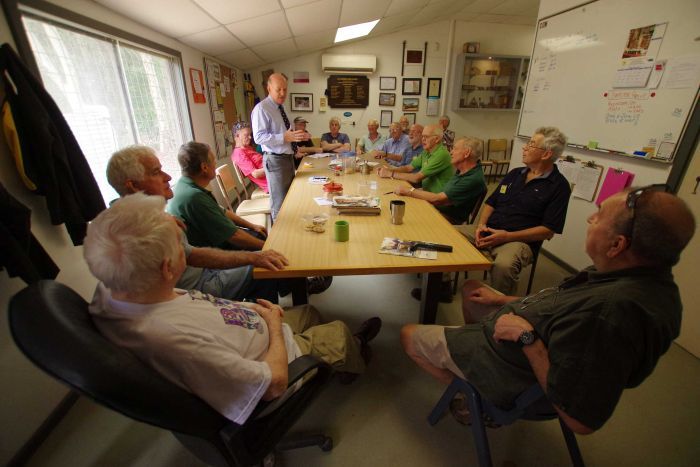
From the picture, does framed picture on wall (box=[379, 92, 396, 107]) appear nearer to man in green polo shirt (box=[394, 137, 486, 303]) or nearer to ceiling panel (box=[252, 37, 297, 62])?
ceiling panel (box=[252, 37, 297, 62])

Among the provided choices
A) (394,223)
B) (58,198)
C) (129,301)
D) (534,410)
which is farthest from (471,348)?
(58,198)

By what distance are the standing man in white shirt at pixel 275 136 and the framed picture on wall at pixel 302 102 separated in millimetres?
3031

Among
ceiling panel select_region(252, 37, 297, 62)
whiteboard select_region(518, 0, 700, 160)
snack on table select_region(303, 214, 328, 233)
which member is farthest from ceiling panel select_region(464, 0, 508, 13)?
snack on table select_region(303, 214, 328, 233)

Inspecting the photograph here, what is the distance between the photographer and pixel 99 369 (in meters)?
0.58

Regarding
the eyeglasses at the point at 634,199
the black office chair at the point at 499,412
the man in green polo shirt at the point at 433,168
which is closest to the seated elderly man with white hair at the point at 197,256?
the black office chair at the point at 499,412

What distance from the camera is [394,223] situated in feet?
6.07

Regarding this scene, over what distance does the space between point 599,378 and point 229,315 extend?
1.04 meters

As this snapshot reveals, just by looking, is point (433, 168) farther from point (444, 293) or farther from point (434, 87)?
point (434, 87)

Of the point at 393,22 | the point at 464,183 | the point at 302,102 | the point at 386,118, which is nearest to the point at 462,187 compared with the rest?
the point at 464,183

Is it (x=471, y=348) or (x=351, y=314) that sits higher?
(x=471, y=348)

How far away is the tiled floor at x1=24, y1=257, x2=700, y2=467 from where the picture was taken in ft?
4.35

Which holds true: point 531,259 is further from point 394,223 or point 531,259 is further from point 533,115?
point 533,115

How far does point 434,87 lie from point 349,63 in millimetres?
1732

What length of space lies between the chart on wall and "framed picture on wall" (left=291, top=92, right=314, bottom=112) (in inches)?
44.2
